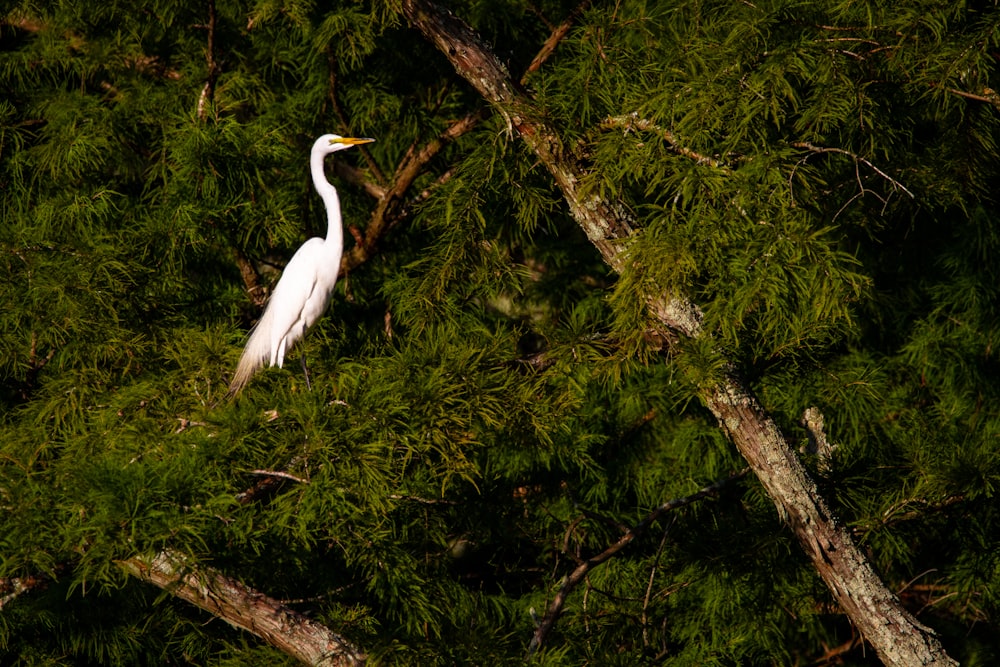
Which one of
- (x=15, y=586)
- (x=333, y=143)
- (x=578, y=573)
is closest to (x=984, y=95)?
(x=578, y=573)

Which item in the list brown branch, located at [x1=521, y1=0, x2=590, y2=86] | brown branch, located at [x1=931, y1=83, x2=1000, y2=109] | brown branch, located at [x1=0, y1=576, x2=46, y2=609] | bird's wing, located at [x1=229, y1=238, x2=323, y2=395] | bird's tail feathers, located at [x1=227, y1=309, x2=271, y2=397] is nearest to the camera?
brown branch, located at [x1=0, y1=576, x2=46, y2=609]

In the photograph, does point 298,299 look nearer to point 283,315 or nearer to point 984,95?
point 283,315

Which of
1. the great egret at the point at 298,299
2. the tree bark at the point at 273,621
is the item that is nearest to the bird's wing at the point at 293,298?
the great egret at the point at 298,299

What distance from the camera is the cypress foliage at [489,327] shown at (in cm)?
137

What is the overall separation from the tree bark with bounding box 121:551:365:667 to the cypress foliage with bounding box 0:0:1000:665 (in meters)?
0.04

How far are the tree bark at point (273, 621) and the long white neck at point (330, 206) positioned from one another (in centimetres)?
60

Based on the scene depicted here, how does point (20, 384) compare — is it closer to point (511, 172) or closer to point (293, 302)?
point (293, 302)

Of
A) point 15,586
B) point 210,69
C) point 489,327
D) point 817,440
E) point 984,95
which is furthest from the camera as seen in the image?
point 489,327

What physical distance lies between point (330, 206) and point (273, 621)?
28.8 inches

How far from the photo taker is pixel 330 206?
1.83 meters

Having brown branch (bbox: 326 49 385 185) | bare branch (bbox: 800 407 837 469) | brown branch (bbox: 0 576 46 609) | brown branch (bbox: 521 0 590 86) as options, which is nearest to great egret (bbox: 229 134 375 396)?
brown branch (bbox: 326 49 385 185)

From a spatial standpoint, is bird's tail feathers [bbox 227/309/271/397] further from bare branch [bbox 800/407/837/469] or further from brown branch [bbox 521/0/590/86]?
bare branch [bbox 800/407/837/469]

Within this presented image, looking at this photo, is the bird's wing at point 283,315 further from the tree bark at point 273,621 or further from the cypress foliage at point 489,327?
the tree bark at point 273,621

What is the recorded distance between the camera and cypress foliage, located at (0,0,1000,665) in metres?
1.37
